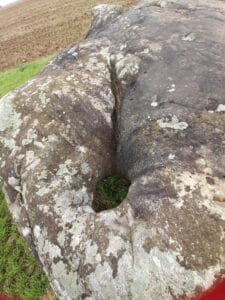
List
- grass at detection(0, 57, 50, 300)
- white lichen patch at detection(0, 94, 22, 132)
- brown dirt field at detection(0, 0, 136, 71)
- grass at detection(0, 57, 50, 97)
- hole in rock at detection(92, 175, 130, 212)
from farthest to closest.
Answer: brown dirt field at detection(0, 0, 136, 71), grass at detection(0, 57, 50, 97), grass at detection(0, 57, 50, 300), hole in rock at detection(92, 175, 130, 212), white lichen patch at detection(0, 94, 22, 132)

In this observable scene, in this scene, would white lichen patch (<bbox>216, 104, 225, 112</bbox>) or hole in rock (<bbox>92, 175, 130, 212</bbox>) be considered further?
hole in rock (<bbox>92, 175, 130, 212</bbox>)

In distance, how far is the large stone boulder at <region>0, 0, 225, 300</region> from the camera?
4191 millimetres

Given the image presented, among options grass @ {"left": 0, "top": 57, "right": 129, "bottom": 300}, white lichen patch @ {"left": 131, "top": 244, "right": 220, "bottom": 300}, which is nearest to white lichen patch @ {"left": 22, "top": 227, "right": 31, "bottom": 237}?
grass @ {"left": 0, "top": 57, "right": 129, "bottom": 300}

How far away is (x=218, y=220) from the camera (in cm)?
422

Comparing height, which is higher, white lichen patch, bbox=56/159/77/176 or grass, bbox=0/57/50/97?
white lichen patch, bbox=56/159/77/176

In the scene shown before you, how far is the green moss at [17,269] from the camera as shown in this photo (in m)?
6.76

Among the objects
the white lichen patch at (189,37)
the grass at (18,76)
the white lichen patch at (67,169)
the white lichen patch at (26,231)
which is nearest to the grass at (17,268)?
the white lichen patch at (26,231)

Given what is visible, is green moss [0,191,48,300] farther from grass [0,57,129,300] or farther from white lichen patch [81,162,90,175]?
white lichen patch [81,162,90,175]

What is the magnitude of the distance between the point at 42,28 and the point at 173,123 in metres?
25.4

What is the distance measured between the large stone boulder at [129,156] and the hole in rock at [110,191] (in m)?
0.87

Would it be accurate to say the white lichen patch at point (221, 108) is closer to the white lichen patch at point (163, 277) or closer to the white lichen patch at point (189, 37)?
the white lichen patch at point (189, 37)

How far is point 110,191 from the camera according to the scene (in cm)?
662

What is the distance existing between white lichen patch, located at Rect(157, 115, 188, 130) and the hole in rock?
1.43m

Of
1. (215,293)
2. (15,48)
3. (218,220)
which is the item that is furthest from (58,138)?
(15,48)
